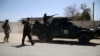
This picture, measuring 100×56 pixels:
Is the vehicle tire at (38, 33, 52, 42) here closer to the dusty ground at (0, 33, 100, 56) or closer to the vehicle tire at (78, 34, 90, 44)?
the vehicle tire at (78, 34, 90, 44)

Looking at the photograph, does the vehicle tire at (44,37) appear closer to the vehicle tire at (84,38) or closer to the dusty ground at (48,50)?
the vehicle tire at (84,38)

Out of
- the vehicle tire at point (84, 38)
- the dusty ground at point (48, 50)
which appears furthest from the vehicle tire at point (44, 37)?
the dusty ground at point (48, 50)

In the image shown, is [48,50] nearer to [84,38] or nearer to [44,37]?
[84,38]

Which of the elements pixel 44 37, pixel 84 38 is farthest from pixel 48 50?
pixel 44 37

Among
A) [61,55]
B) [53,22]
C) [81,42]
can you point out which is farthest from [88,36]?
[61,55]


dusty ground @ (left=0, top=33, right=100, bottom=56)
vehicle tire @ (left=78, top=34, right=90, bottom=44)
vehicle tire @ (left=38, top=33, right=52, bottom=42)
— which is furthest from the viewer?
vehicle tire @ (left=38, top=33, right=52, bottom=42)

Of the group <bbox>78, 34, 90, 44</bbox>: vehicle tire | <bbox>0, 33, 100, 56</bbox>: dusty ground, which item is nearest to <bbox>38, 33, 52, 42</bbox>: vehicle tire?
<bbox>78, 34, 90, 44</bbox>: vehicle tire

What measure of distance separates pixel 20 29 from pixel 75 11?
97.1 ft

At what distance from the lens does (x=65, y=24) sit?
54.5ft

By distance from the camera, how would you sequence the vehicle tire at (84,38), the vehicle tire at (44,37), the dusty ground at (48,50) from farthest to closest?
the vehicle tire at (44,37) → the vehicle tire at (84,38) → the dusty ground at (48,50)

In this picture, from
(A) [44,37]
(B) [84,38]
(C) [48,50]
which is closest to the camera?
(C) [48,50]

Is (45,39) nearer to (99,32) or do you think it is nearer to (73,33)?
(73,33)

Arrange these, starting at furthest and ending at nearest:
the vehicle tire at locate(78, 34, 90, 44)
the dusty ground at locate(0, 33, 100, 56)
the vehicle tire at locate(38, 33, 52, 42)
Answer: the vehicle tire at locate(38, 33, 52, 42) < the vehicle tire at locate(78, 34, 90, 44) < the dusty ground at locate(0, 33, 100, 56)

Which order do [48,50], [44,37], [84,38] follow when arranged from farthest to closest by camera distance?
1. [44,37]
2. [84,38]
3. [48,50]
